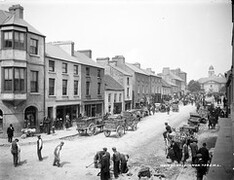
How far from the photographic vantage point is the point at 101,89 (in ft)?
111

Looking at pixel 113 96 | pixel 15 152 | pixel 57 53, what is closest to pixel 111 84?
pixel 113 96

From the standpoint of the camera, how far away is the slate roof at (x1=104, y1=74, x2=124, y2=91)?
120 ft

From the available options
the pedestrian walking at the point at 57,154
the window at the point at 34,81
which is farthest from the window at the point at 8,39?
the pedestrian walking at the point at 57,154

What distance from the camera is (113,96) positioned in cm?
3722

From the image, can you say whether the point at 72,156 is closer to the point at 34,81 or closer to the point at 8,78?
the point at 8,78

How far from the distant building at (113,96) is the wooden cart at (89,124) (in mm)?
12866

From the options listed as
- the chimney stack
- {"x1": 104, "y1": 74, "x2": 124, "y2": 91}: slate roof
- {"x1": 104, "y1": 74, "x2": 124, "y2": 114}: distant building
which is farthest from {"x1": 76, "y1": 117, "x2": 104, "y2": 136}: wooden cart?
{"x1": 104, "y1": 74, "x2": 124, "y2": 91}: slate roof

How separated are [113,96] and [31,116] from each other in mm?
17291

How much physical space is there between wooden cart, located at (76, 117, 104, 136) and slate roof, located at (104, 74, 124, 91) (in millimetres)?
13615

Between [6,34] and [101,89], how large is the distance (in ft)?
54.2

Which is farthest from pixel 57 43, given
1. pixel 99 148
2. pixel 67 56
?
pixel 99 148

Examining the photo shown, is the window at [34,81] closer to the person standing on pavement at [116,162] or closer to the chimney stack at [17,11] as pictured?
the chimney stack at [17,11]

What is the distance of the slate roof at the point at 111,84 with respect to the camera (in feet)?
120

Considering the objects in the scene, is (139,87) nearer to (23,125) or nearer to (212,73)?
(23,125)
